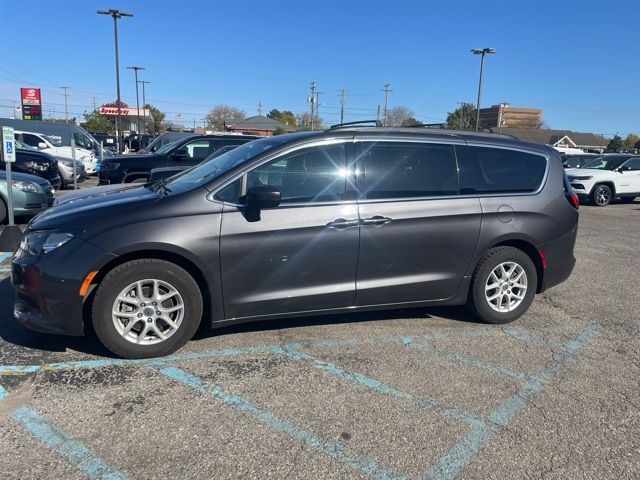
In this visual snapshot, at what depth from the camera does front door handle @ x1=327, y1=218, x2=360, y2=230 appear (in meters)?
4.05

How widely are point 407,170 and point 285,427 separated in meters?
2.46

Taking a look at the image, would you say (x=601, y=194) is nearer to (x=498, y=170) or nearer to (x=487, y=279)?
(x=498, y=170)

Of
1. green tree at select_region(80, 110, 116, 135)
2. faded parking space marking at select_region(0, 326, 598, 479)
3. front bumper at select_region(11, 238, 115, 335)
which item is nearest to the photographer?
faded parking space marking at select_region(0, 326, 598, 479)

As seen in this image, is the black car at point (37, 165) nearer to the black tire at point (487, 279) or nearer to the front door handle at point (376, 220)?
the front door handle at point (376, 220)

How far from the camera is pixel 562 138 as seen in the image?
79750 millimetres

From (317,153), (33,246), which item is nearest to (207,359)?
(33,246)

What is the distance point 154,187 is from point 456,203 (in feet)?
8.95

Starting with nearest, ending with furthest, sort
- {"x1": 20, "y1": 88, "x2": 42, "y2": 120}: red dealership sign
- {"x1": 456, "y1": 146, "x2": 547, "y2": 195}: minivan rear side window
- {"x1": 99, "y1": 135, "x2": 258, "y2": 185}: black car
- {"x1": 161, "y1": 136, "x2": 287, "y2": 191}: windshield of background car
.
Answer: {"x1": 161, "y1": 136, "x2": 287, "y2": 191}: windshield of background car < {"x1": 456, "y1": 146, "x2": 547, "y2": 195}: minivan rear side window < {"x1": 99, "y1": 135, "x2": 258, "y2": 185}: black car < {"x1": 20, "y1": 88, "x2": 42, "y2": 120}: red dealership sign

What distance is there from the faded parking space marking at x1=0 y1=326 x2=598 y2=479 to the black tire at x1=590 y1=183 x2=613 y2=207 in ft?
44.6

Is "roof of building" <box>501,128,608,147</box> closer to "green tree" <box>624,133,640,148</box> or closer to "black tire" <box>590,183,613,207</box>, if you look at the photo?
"green tree" <box>624,133,640,148</box>

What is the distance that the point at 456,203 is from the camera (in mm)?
4496

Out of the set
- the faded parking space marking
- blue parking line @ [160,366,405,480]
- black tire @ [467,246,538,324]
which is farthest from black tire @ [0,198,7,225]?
black tire @ [467,246,538,324]

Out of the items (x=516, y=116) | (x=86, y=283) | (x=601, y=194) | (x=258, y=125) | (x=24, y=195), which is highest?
(x=516, y=116)

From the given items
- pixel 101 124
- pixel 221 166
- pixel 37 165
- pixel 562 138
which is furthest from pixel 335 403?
pixel 562 138
